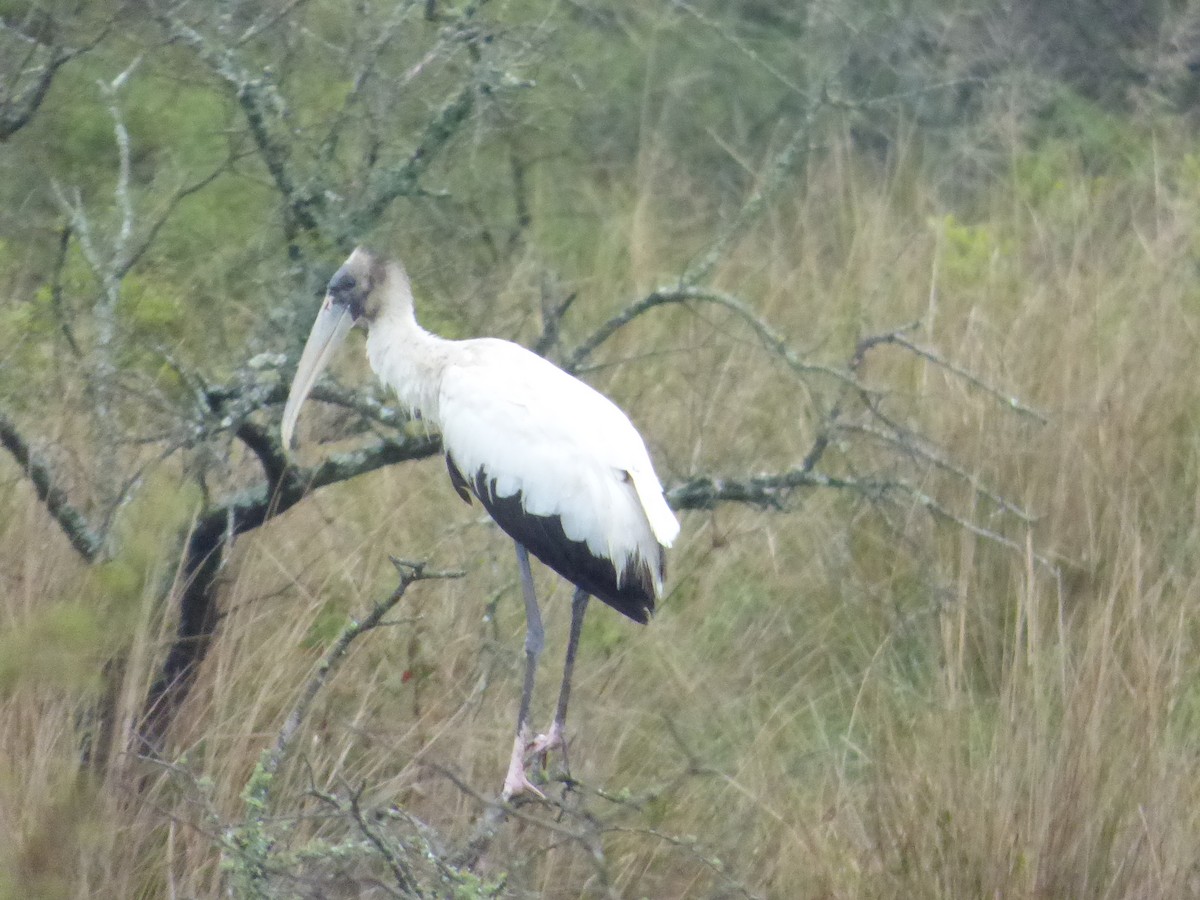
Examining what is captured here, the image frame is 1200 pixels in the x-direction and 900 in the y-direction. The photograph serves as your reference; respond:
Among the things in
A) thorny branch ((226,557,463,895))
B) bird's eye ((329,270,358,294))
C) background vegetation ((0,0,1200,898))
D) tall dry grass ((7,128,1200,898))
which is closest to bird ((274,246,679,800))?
bird's eye ((329,270,358,294))

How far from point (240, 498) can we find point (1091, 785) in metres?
1.77

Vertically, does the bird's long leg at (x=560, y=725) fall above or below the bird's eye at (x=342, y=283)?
below

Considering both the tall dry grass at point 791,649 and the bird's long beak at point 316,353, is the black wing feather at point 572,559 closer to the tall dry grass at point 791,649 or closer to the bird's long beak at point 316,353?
the tall dry grass at point 791,649

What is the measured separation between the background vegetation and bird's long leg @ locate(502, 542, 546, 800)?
0.31 ft

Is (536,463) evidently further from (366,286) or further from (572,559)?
(366,286)

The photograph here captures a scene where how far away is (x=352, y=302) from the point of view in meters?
4.11

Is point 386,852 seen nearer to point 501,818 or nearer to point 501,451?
point 501,818

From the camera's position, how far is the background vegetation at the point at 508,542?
3.37 metres

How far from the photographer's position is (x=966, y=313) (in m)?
5.94

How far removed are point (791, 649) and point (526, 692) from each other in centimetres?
124

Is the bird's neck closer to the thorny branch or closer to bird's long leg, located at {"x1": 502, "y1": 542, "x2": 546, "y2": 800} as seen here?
bird's long leg, located at {"x1": 502, "y1": 542, "x2": 546, "y2": 800}

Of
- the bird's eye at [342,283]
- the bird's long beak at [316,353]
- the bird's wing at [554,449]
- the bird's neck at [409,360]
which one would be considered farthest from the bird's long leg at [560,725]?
the bird's eye at [342,283]

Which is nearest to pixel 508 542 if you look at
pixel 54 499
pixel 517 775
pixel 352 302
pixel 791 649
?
pixel 791 649

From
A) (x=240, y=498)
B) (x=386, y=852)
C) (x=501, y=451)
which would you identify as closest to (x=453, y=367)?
(x=501, y=451)
